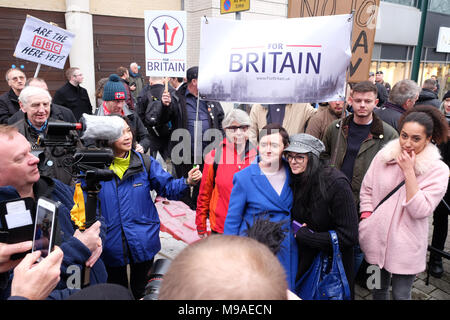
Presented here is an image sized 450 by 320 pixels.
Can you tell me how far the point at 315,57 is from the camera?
2.88 m

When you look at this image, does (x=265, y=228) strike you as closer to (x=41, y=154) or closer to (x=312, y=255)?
(x=312, y=255)

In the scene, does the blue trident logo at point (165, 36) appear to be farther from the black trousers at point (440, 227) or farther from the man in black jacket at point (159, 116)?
the black trousers at point (440, 227)

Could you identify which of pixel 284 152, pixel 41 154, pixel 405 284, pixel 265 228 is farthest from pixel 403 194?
pixel 41 154

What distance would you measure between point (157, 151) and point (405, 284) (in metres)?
4.05

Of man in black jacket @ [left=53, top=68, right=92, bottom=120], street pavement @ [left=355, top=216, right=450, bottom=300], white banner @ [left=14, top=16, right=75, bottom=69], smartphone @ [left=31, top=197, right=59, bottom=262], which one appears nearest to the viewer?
smartphone @ [left=31, top=197, right=59, bottom=262]

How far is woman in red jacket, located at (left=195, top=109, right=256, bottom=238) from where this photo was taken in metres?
2.88

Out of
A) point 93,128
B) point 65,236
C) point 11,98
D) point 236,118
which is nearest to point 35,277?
point 65,236

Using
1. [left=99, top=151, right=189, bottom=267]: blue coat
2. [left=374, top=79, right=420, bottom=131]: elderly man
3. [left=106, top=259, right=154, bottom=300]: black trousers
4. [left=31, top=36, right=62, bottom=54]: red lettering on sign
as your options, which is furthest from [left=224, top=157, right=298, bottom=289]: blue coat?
[left=31, top=36, right=62, bottom=54]: red lettering on sign

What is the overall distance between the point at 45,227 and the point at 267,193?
4.62 ft

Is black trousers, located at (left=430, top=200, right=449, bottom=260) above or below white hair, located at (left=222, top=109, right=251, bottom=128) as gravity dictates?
below

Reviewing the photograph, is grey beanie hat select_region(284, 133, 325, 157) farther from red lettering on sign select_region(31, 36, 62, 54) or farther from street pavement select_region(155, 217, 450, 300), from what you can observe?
red lettering on sign select_region(31, 36, 62, 54)

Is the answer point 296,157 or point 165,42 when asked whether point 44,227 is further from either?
point 165,42

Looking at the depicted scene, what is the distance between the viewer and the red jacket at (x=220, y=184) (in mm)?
2871

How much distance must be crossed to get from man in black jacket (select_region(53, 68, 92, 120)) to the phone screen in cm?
501
